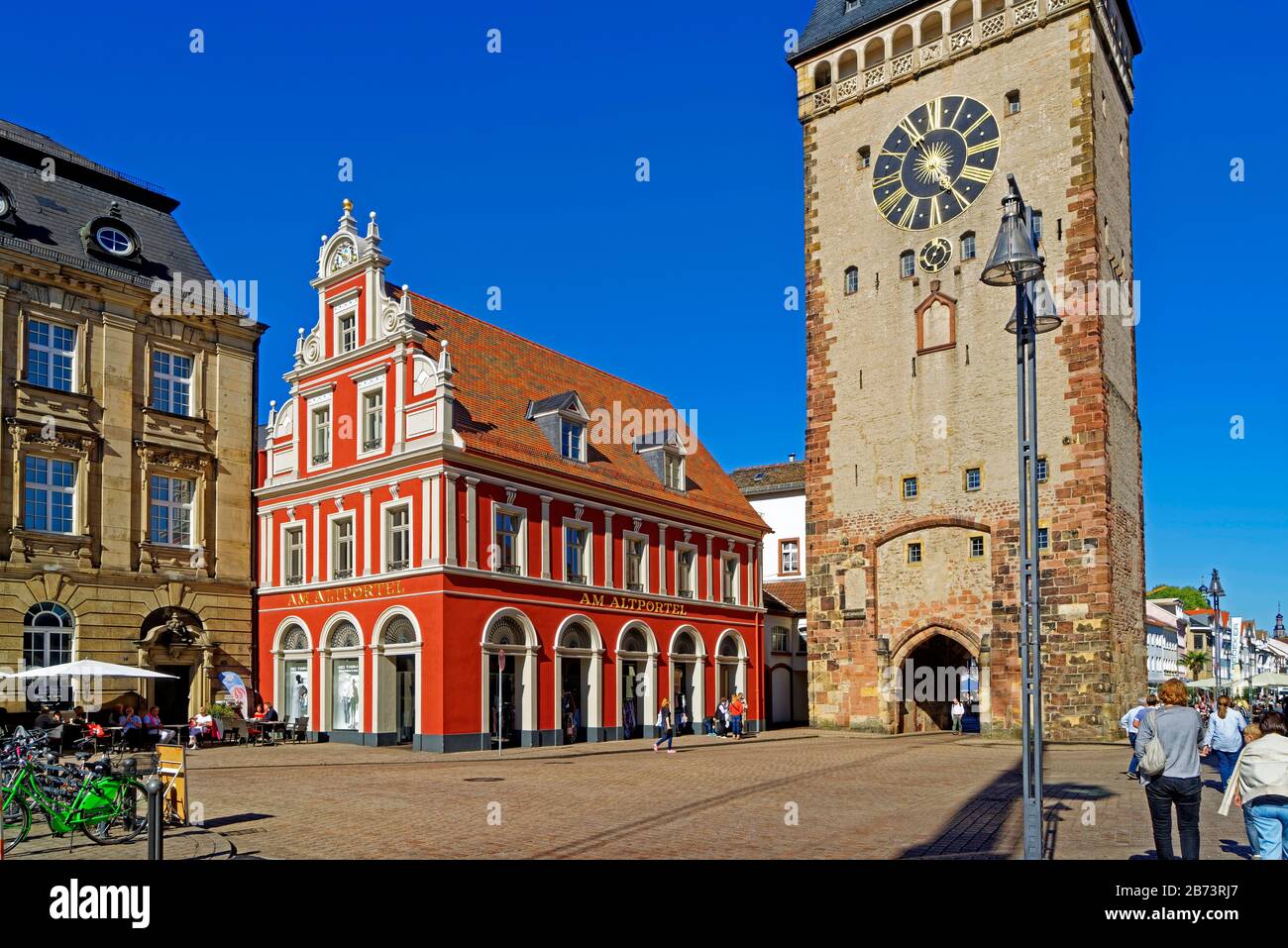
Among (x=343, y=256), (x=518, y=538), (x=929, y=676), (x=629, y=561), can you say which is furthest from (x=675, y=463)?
(x=343, y=256)

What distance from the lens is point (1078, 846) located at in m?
14.2

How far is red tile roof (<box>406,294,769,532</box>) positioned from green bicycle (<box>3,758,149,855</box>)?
21.4m

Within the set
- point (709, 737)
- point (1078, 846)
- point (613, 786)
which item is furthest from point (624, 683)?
point (1078, 846)

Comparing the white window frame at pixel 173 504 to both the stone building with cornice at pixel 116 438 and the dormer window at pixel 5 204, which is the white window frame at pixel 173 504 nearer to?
the stone building with cornice at pixel 116 438

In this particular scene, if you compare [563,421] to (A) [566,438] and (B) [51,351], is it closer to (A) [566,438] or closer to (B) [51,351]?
(A) [566,438]

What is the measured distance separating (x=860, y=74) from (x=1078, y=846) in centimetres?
3985

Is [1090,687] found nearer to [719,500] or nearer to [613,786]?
[719,500]

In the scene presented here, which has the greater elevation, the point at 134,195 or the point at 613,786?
the point at 134,195

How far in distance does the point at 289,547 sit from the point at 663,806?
82.1 ft

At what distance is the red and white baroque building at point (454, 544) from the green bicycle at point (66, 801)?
62.4 feet

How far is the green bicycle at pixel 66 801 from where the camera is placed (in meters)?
14.0

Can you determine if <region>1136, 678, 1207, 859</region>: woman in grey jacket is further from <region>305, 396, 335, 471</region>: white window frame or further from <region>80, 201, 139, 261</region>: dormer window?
<region>80, 201, 139, 261</region>: dormer window

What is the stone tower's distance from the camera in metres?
40.3

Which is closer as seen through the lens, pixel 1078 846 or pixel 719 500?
pixel 1078 846
